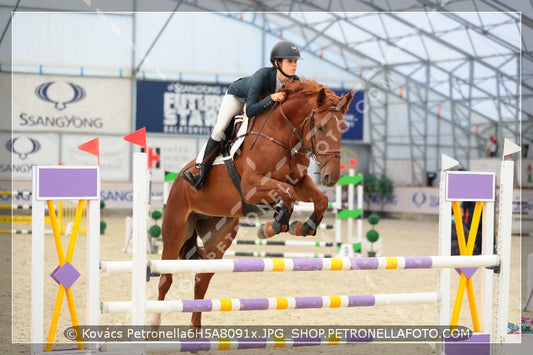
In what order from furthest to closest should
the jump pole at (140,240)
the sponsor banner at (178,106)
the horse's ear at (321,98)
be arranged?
the sponsor banner at (178,106) → the horse's ear at (321,98) → the jump pole at (140,240)

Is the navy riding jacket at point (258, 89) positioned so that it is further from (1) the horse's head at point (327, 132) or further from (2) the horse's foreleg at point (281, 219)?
(2) the horse's foreleg at point (281, 219)

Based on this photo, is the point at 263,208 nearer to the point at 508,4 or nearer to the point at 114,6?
the point at 508,4

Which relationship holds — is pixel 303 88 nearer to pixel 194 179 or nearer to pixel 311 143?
pixel 311 143

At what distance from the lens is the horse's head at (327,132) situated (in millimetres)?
2941

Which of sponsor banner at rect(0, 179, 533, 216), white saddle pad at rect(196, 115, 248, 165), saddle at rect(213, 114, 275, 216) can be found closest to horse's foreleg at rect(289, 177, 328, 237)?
saddle at rect(213, 114, 275, 216)

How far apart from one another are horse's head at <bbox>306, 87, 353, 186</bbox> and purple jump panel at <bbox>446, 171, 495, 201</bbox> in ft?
1.90

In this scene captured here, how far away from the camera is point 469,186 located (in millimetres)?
2994

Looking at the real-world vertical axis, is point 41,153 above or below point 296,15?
below

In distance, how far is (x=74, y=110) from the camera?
686 inches

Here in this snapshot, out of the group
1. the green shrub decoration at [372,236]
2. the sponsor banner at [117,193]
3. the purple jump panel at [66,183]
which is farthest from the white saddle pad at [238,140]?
the sponsor banner at [117,193]

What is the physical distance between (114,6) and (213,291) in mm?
13743

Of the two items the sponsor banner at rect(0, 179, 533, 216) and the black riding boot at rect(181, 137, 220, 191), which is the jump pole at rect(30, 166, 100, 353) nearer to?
the black riding boot at rect(181, 137, 220, 191)

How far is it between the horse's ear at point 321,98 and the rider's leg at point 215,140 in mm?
735

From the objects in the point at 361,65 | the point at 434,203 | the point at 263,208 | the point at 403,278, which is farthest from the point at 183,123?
the point at 263,208
